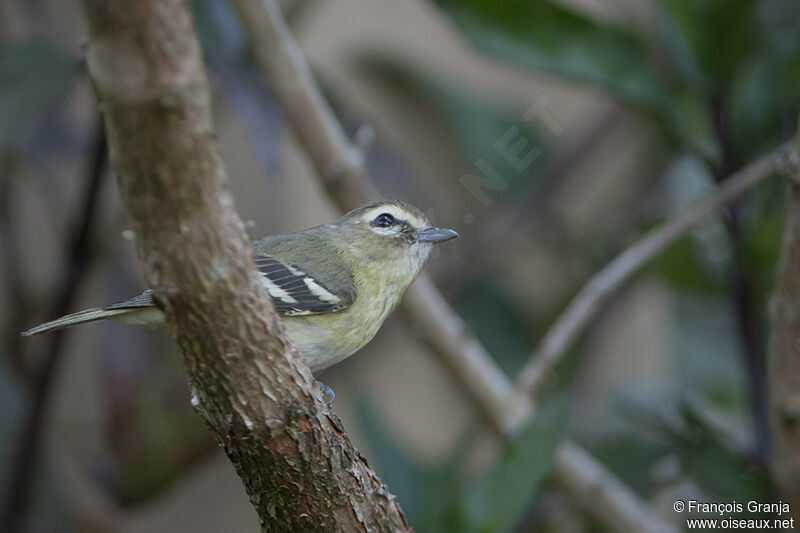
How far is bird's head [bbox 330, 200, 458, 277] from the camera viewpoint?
1.56 m

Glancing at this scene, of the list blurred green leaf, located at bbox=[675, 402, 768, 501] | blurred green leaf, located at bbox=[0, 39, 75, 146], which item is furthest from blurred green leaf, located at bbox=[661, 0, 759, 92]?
blurred green leaf, located at bbox=[0, 39, 75, 146]

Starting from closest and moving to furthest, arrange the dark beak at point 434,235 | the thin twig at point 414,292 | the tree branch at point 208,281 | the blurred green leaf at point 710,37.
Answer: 1. the tree branch at point 208,281
2. the dark beak at point 434,235
3. the thin twig at point 414,292
4. the blurred green leaf at point 710,37

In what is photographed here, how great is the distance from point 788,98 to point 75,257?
6.06 feet

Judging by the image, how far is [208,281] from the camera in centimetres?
79

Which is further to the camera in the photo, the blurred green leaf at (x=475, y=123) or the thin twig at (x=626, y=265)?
the blurred green leaf at (x=475, y=123)

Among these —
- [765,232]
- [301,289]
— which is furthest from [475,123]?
[301,289]

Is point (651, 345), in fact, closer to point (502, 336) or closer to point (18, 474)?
point (502, 336)

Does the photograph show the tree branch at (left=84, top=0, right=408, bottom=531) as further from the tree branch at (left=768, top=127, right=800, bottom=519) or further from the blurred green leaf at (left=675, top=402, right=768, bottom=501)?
the blurred green leaf at (left=675, top=402, right=768, bottom=501)

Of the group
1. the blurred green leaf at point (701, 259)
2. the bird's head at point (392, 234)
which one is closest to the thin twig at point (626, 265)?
the blurred green leaf at point (701, 259)

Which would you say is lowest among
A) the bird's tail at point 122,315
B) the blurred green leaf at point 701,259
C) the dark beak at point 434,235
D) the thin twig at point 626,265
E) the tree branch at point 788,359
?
the tree branch at point 788,359

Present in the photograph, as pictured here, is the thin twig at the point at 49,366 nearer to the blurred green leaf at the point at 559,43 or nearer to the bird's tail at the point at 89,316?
the bird's tail at the point at 89,316

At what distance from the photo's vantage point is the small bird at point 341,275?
55.6 inches

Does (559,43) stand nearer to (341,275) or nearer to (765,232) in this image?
(765,232)

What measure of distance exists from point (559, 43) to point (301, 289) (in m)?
1.00
